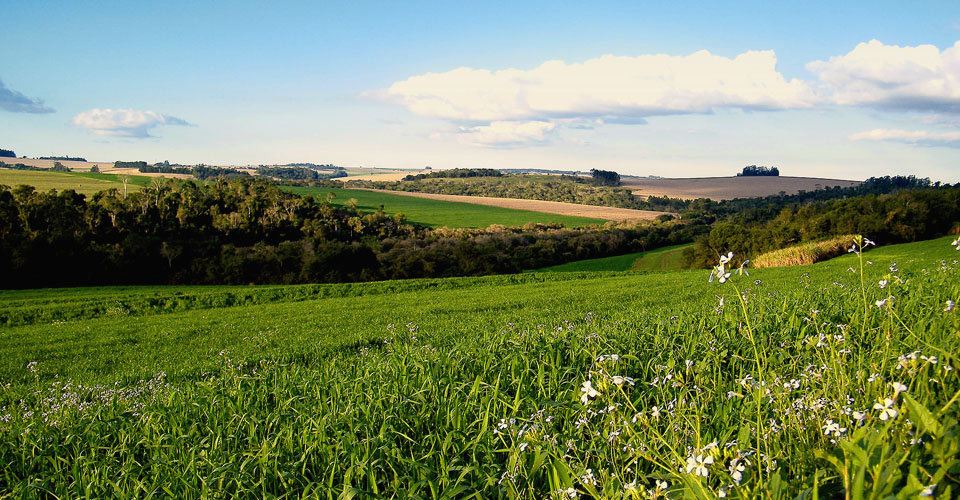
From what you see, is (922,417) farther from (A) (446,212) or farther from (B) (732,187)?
(B) (732,187)

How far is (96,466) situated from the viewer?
3744 mm

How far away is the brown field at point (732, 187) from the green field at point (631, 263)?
59.2 metres

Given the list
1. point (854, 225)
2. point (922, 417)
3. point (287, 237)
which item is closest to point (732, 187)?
point (854, 225)

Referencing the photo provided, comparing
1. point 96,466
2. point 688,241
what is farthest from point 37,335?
point 688,241

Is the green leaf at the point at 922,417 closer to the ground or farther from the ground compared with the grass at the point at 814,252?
farther from the ground

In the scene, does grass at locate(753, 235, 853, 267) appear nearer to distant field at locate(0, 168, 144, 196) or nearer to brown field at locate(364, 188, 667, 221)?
brown field at locate(364, 188, 667, 221)

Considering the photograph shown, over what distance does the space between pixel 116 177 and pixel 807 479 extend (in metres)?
118

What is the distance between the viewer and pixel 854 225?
159 feet

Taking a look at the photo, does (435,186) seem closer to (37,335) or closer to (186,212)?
(186,212)

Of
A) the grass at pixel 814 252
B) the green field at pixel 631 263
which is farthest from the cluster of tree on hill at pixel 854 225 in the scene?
the grass at pixel 814 252

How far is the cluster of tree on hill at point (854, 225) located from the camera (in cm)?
4722

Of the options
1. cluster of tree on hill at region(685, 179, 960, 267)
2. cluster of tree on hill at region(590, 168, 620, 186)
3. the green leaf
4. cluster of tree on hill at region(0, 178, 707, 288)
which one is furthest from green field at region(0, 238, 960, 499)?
cluster of tree on hill at region(590, 168, 620, 186)

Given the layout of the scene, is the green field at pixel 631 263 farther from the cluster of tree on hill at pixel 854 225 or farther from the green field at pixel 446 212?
the green field at pixel 446 212

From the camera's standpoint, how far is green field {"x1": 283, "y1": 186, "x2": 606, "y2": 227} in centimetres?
9025
